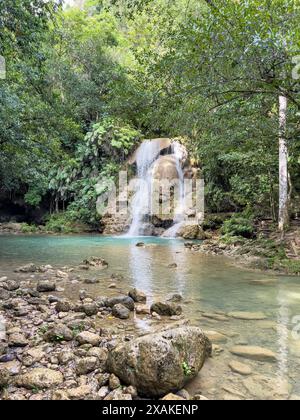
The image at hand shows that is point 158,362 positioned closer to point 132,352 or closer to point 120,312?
point 132,352

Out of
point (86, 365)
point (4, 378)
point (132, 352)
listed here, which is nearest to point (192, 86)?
point (132, 352)

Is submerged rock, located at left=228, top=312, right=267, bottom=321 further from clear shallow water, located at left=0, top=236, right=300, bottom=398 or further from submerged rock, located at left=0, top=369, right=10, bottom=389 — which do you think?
submerged rock, located at left=0, top=369, right=10, bottom=389

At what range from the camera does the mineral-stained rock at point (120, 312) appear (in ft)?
15.5

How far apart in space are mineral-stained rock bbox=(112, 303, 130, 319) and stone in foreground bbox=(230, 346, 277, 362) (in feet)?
5.29

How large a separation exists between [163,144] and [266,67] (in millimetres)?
15980

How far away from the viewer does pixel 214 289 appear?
6.53 m

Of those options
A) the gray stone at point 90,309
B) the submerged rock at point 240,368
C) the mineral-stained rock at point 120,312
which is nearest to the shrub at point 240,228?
the mineral-stained rock at point 120,312

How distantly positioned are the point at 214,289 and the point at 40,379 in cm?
428

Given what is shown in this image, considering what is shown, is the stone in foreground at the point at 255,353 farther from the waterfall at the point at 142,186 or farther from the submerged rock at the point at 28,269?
the waterfall at the point at 142,186

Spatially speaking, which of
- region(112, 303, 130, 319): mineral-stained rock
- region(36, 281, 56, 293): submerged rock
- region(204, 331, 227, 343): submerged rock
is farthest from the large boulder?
region(36, 281, 56, 293): submerged rock

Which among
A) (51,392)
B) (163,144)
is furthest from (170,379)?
(163,144)

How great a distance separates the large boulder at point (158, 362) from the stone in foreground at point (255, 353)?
2.10 ft

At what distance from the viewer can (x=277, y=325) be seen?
14.8 ft

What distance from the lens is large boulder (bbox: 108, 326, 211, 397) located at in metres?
2.75
